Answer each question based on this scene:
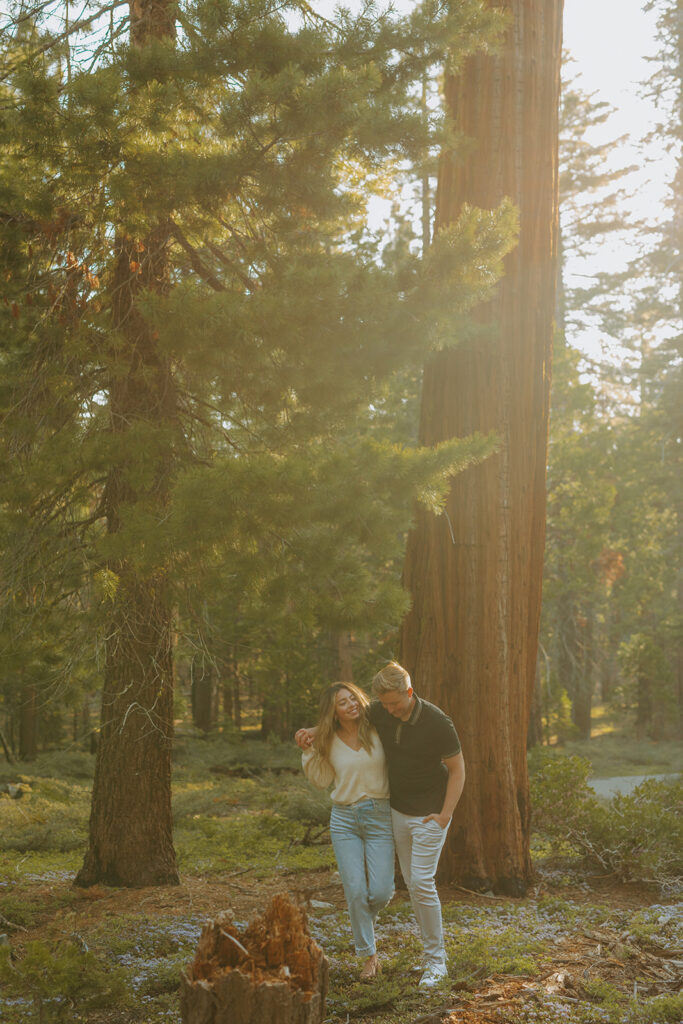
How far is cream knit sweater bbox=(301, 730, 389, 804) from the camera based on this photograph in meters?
4.97

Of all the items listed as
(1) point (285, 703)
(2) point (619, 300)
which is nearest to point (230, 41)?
(1) point (285, 703)

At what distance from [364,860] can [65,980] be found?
5.75ft

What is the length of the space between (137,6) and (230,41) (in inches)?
85.7

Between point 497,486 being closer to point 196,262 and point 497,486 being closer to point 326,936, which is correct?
point 196,262

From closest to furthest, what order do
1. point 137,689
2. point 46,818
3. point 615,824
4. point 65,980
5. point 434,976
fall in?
1. point 65,980
2. point 434,976
3. point 137,689
4. point 615,824
5. point 46,818

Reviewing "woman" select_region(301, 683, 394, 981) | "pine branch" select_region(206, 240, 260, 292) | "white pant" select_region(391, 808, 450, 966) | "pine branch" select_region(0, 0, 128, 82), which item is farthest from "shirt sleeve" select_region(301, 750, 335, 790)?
"pine branch" select_region(0, 0, 128, 82)

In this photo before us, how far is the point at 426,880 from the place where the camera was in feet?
15.8

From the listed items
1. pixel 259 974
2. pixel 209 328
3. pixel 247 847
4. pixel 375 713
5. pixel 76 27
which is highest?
pixel 76 27

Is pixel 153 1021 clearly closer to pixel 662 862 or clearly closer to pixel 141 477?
pixel 141 477

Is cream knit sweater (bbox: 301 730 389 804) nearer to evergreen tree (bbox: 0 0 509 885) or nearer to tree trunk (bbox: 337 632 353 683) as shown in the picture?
evergreen tree (bbox: 0 0 509 885)

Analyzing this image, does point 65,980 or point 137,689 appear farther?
point 137,689

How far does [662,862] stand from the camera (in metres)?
7.17

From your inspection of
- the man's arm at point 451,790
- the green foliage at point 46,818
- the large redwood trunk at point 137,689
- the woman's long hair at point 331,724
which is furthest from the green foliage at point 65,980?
the green foliage at point 46,818

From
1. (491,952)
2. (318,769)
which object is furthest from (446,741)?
(491,952)
